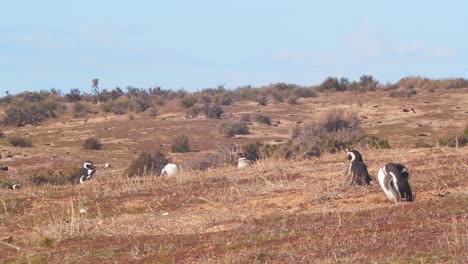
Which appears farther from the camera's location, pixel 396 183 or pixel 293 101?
pixel 293 101

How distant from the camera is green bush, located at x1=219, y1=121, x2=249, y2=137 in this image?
45.4 metres

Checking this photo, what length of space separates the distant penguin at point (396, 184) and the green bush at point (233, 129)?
31.2m

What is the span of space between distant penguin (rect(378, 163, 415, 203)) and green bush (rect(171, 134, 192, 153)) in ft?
88.6

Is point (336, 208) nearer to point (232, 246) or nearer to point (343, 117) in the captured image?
point (232, 246)

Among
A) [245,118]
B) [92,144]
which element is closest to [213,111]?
[245,118]

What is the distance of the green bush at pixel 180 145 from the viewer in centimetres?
4075

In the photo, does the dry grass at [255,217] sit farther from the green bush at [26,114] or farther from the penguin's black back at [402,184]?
the green bush at [26,114]

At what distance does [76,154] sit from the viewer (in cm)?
4062

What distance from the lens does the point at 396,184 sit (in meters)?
13.7

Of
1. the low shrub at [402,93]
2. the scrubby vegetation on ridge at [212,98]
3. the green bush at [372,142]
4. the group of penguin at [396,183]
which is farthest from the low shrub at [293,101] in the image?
the group of penguin at [396,183]

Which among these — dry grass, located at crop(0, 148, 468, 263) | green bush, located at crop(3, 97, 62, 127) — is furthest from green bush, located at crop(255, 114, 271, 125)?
dry grass, located at crop(0, 148, 468, 263)

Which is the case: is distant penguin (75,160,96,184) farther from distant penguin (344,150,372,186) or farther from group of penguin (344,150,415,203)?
group of penguin (344,150,415,203)

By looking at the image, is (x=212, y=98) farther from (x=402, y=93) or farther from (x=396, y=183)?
(x=396, y=183)

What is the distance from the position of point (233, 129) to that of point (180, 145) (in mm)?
5260
